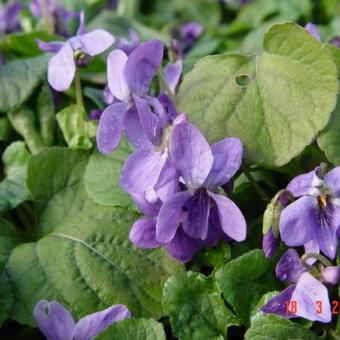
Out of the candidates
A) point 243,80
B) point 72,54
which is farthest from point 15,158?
point 243,80

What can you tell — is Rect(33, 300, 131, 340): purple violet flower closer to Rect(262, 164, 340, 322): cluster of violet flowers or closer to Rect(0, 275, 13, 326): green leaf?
Rect(0, 275, 13, 326): green leaf

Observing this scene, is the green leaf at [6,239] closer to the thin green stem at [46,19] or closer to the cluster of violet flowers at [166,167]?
the cluster of violet flowers at [166,167]

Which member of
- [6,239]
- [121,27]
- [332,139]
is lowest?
[121,27]

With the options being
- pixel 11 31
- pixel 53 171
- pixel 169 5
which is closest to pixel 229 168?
pixel 53 171

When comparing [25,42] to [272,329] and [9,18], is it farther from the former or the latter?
[272,329]

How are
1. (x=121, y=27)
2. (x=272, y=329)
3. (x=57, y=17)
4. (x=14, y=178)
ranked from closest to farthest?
(x=272, y=329) < (x=14, y=178) < (x=57, y=17) < (x=121, y=27)

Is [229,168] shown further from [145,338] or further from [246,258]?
[145,338]

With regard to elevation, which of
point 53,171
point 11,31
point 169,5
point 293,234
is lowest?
point 169,5

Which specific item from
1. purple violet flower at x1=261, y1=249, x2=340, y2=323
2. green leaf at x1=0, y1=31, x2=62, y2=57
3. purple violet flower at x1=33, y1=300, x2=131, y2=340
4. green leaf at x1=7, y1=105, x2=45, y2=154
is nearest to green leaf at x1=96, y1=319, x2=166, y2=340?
purple violet flower at x1=33, y1=300, x2=131, y2=340
